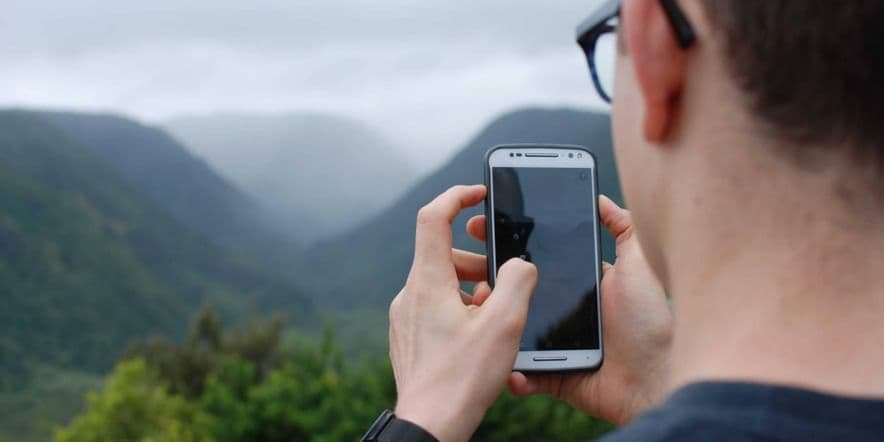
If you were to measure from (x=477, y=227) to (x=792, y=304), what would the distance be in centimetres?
111

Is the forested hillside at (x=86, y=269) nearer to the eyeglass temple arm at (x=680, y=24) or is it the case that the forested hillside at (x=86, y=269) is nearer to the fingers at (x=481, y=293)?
the fingers at (x=481, y=293)

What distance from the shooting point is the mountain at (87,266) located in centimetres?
5547

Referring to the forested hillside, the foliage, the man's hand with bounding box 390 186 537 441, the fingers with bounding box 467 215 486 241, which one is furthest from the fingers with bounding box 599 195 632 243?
the forested hillside

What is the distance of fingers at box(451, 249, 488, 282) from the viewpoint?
183 centimetres

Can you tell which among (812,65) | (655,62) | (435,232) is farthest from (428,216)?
(812,65)

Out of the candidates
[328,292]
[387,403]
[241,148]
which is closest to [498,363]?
[387,403]

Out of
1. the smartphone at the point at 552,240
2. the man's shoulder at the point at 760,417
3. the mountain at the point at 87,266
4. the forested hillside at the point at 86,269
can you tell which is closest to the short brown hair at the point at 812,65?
the man's shoulder at the point at 760,417

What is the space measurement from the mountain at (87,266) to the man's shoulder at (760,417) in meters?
53.2

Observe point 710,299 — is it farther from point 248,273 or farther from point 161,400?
point 248,273

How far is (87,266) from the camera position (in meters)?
62.8

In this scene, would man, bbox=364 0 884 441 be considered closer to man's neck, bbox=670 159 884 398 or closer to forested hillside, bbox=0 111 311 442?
man's neck, bbox=670 159 884 398

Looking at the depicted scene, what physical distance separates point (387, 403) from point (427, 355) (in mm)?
6633

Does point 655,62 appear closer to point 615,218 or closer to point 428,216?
point 428,216

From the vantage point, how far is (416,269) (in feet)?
5.04
